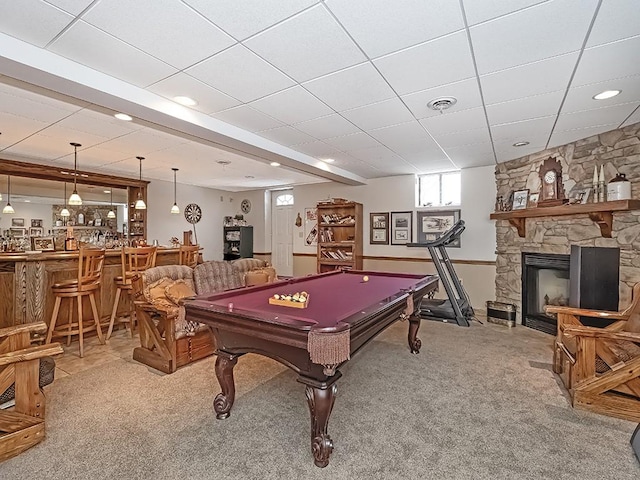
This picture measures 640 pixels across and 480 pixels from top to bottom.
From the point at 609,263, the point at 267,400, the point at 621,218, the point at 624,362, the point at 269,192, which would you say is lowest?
the point at 267,400

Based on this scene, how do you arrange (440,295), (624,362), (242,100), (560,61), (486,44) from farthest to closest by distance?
1. (440,295)
2. (242,100)
3. (624,362)
4. (560,61)
5. (486,44)

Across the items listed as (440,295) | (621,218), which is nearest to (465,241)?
(440,295)

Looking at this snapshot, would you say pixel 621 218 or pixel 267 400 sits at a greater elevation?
pixel 621 218

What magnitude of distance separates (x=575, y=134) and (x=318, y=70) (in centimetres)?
332

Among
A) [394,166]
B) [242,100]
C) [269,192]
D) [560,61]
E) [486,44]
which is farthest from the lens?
[269,192]

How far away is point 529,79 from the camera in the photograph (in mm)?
2525

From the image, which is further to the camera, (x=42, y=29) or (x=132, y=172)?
(x=132, y=172)

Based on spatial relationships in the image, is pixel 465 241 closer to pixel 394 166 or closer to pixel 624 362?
pixel 394 166

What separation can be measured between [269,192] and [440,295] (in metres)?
4.97

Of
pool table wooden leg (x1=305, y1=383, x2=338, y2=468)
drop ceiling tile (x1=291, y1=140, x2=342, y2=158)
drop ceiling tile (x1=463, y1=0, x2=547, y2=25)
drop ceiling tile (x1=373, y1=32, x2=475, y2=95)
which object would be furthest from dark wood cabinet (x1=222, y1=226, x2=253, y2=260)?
drop ceiling tile (x1=463, y1=0, x2=547, y2=25)

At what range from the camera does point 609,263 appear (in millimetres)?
3387

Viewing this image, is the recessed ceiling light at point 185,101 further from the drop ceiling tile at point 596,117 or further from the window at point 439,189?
the window at point 439,189

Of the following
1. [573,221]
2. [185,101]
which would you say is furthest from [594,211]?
[185,101]

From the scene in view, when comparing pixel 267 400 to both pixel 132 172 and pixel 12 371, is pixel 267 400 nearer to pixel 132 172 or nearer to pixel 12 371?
pixel 12 371
